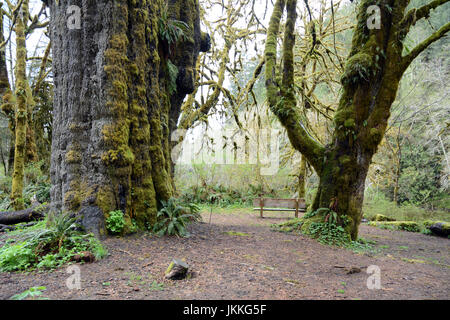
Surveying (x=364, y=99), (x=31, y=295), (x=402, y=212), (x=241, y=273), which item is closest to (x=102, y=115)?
(x=31, y=295)

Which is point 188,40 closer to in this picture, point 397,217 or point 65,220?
point 65,220

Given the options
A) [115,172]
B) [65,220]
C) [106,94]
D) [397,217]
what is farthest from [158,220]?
[397,217]

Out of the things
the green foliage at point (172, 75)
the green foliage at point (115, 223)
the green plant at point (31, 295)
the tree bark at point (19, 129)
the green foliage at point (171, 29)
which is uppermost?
→ the green foliage at point (171, 29)

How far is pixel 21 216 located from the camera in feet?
22.0

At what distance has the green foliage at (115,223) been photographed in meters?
4.49

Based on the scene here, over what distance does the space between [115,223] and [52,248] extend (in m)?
1.03

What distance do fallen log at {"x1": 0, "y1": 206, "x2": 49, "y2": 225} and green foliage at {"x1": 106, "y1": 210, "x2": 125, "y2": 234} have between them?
148 inches

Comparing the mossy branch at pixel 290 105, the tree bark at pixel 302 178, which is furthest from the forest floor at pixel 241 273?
the tree bark at pixel 302 178

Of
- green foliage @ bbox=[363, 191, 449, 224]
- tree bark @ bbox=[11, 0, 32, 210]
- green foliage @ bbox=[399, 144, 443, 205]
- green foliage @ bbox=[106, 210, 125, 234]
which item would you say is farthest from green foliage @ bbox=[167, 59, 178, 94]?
green foliage @ bbox=[399, 144, 443, 205]

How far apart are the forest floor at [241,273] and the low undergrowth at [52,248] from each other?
0.20 meters

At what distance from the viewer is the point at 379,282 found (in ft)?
11.5

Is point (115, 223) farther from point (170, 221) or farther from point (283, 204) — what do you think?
point (283, 204)

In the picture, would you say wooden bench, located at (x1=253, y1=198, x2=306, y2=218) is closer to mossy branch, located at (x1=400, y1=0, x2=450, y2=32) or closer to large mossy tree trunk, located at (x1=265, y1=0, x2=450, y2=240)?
large mossy tree trunk, located at (x1=265, y1=0, x2=450, y2=240)

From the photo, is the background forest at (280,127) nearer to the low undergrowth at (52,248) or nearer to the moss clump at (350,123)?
the moss clump at (350,123)
